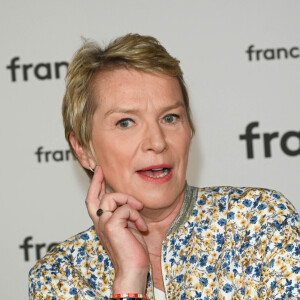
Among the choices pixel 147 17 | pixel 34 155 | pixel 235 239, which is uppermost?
pixel 147 17

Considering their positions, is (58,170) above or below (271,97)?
below

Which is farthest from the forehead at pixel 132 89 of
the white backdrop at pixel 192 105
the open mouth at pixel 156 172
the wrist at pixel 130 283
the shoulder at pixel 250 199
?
the white backdrop at pixel 192 105

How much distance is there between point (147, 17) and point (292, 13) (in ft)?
2.22

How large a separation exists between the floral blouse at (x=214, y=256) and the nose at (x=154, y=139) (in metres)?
0.29

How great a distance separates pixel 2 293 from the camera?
3.00 m

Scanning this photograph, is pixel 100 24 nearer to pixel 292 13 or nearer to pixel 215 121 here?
pixel 215 121

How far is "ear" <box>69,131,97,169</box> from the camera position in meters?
2.27

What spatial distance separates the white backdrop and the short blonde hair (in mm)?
717

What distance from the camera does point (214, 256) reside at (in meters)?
2.08

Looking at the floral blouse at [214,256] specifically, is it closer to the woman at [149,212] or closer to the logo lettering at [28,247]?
the woman at [149,212]

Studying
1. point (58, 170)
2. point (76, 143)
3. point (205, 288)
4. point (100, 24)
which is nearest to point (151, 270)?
point (205, 288)

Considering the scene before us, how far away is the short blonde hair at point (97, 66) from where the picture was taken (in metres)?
2.14

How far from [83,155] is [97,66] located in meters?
0.33

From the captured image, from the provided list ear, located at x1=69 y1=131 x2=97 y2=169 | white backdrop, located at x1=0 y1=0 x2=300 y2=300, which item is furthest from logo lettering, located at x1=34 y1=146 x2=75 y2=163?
ear, located at x1=69 y1=131 x2=97 y2=169
